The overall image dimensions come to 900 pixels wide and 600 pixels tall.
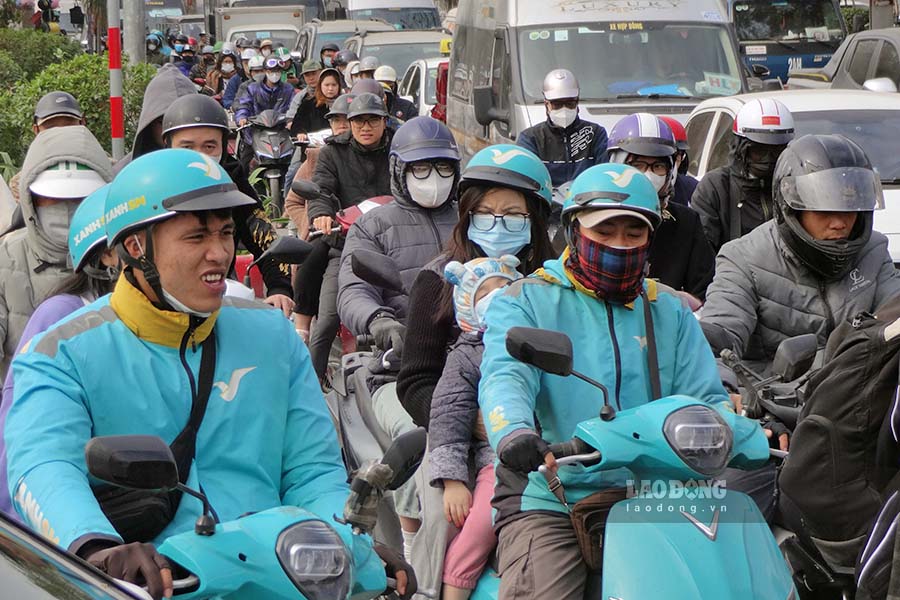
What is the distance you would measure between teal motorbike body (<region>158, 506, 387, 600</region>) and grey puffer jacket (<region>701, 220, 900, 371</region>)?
294 cm

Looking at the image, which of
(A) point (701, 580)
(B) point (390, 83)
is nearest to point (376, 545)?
(A) point (701, 580)

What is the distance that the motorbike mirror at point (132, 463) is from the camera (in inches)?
120

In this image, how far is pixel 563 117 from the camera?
11.0 metres

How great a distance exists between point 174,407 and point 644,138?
4.51 metres

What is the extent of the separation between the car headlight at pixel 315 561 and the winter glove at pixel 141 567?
0.22 meters

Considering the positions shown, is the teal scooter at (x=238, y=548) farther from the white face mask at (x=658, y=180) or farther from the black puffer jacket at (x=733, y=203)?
the black puffer jacket at (x=733, y=203)

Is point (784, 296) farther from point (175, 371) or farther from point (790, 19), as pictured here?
point (790, 19)

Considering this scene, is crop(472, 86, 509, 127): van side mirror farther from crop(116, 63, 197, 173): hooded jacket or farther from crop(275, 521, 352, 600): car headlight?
crop(275, 521, 352, 600): car headlight

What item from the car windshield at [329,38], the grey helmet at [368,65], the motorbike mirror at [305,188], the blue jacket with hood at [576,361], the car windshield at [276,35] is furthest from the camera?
the car windshield at [276,35]

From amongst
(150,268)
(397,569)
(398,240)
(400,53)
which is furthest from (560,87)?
(400,53)

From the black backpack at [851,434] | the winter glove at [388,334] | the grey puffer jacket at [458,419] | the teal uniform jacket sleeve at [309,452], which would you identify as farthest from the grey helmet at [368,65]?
the teal uniform jacket sleeve at [309,452]

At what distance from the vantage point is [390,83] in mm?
18562

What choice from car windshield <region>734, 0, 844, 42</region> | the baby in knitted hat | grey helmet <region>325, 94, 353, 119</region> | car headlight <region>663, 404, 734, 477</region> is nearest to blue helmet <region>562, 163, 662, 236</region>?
the baby in knitted hat

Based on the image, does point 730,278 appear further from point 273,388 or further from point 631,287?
point 273,388
